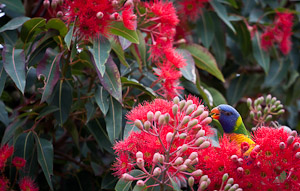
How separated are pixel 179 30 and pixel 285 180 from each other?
73.3 inches

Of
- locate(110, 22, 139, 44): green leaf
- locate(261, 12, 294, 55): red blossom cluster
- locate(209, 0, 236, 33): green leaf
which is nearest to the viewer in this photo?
locate(110, 22, 139, 44): green leaf

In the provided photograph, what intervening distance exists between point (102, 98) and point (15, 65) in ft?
1.46

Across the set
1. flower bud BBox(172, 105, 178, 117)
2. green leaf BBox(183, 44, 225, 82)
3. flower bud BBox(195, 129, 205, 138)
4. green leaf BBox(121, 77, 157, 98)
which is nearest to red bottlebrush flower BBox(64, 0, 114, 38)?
green leaf BBox(121, 77, 157, 98)

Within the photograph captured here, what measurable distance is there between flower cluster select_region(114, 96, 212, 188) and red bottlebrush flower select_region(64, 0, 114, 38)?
0.50m

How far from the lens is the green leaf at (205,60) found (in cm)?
243

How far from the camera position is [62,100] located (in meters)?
2.02

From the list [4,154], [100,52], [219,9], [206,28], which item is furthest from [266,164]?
[206,28]

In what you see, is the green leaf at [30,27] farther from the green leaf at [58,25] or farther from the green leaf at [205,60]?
the green leaf at [205,60]

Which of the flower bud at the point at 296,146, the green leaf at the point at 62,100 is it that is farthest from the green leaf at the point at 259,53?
the flower bud at the point at 296,146

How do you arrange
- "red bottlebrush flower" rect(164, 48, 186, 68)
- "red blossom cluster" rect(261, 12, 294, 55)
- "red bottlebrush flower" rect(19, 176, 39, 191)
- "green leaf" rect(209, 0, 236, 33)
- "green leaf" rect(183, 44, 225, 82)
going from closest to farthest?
"red bottlebrush flower" rect(19, 176, 39, 191) → "red bottlebrush flower" rect(164, 48, 186, 68) → "green leaf" rect(183, 44, 225, 82) → "green leaf" rect(209, 0, 236, 33) → "red blossom cluster" rect(261, 12, 294, 55)

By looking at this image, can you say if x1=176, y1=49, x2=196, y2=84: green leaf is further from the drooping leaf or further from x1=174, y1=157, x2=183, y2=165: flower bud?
x1=174, y1=157, x2=183, y2=165: flower bud

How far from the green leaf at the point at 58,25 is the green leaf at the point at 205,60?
91 centimetres

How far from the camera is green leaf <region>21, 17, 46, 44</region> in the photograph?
1915 millimetres

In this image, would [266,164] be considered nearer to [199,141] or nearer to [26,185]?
[199,141]
